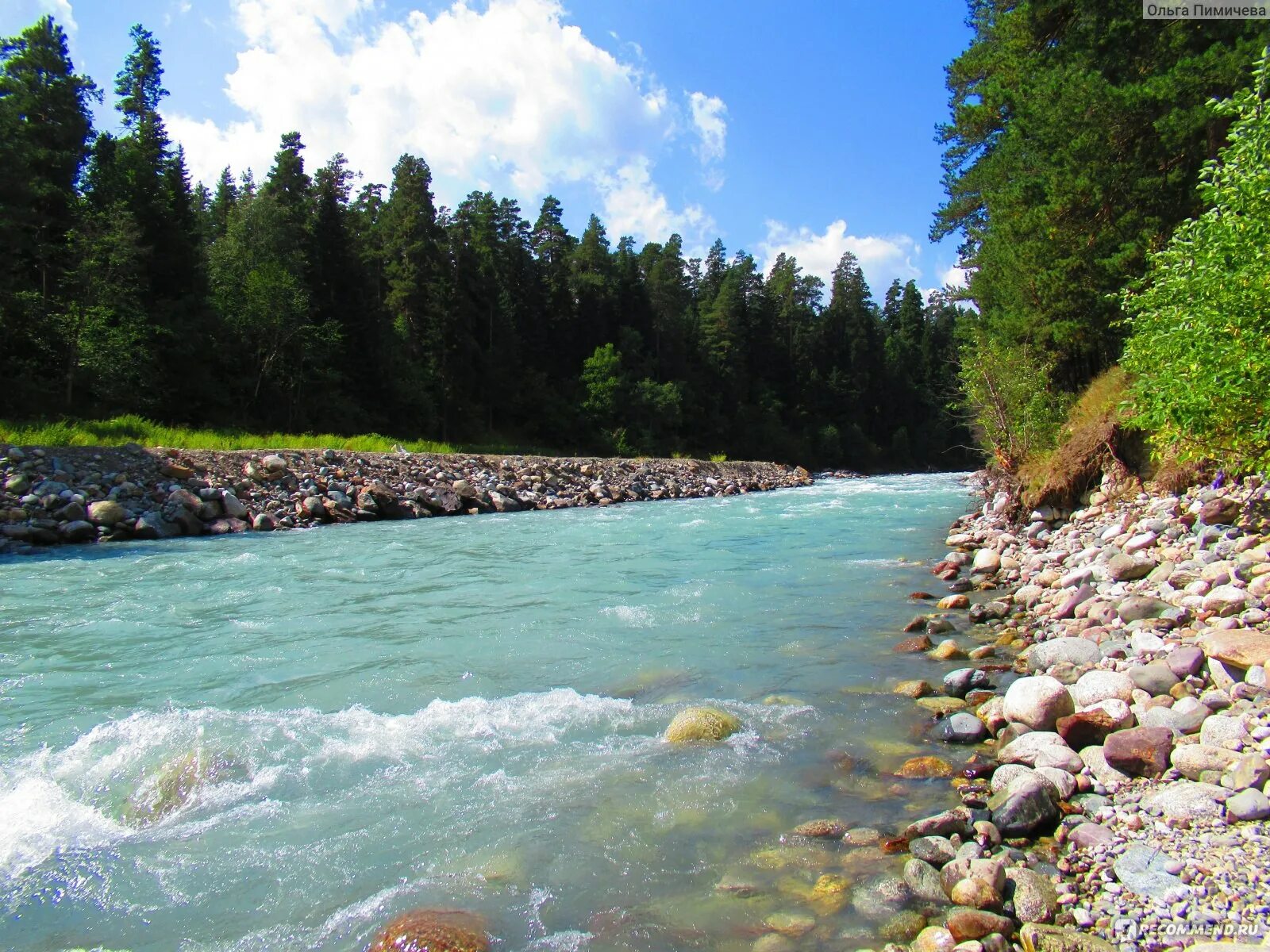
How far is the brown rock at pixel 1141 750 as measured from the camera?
3746 mm

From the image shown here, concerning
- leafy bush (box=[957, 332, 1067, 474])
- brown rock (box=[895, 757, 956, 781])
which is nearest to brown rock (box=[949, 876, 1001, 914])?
brown rock (box=[895, 757, 956, 781])

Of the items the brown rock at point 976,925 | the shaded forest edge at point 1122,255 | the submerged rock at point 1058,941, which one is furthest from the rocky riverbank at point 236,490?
the submerged rock at point 1058,941

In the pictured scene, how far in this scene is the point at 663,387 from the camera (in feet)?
181

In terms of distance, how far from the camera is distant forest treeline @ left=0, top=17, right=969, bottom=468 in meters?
25.6

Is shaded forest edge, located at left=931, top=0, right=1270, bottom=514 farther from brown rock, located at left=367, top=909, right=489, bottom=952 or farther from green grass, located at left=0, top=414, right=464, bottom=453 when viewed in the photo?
green grass, located at left=0, top=414, right=464, bottom=453

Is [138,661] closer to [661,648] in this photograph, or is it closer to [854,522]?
[661,648]

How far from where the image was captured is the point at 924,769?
4363 millimetres

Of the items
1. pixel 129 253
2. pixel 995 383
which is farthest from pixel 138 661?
pixel 129 253

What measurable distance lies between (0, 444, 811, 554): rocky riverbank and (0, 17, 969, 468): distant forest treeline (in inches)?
372

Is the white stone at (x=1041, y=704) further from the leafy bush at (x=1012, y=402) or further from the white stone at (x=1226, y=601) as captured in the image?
the leafy bush at (x=1012, y=402)

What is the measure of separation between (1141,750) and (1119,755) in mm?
104

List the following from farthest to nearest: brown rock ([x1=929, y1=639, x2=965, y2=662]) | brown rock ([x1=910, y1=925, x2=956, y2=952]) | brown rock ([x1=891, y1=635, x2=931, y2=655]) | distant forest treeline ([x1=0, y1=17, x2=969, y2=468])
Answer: distant forest treeline ([x1=0, y1=17, x2=969, y2=468]), brown rock ([x1=891, y1=635, x2=931, y2=655]), brown rock ([x1=929, y1=639, x2=965, y2=662]), brown rock ([x1=910, y1=925, x2=956, y2=952])

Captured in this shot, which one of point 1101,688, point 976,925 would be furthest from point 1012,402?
point 976,925

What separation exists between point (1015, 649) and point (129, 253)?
31170mm
